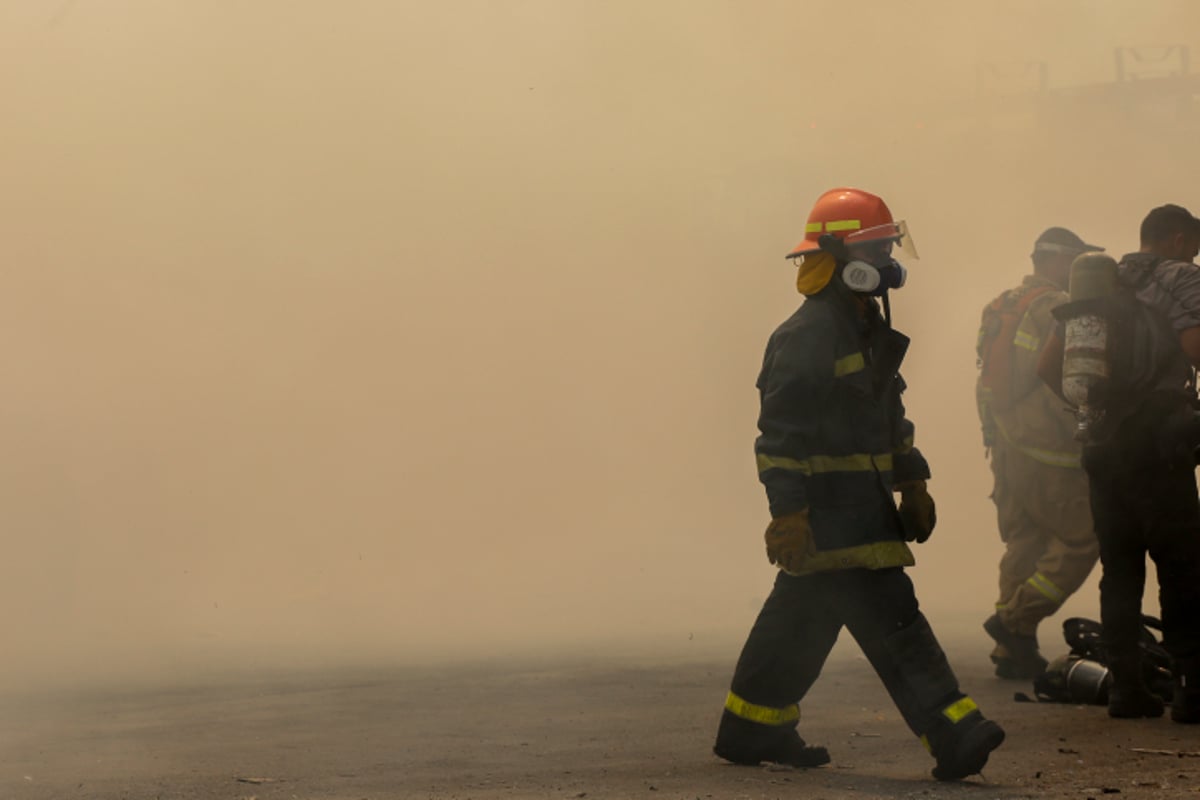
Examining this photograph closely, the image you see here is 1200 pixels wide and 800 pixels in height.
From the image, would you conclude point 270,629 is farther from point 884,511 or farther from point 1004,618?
point 884,511

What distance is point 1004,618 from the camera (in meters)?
5.96

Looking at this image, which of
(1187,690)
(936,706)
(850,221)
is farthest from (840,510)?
(1187,690)

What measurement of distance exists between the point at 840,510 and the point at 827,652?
38 cm

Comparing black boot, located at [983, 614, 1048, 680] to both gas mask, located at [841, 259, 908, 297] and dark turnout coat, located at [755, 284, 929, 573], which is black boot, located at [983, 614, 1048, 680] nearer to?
dark turnout coat, located at [755, 284, 929, 573]

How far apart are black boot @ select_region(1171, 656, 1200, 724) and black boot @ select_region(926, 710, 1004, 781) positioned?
4.10ft

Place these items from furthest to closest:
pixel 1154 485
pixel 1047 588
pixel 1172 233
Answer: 1. pixel 1047 588
2. pixel 1172 233
3. pixel 1154 485

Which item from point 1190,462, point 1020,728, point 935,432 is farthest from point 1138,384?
point 935,432

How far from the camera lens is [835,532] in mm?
3910

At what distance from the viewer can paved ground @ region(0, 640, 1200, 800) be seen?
378 centimetres

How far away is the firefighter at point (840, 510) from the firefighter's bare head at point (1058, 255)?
220cm

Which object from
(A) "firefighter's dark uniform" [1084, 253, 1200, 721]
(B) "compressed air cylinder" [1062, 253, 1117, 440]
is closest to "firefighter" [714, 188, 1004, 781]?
(B) "compressed air cylinder" [1062, 253, 1117, 440]

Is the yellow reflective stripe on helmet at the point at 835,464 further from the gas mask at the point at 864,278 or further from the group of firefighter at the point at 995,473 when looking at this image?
Result: the gas mask at the point at 864,278

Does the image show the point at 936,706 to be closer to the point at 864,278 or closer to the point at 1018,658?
the point at 864,278

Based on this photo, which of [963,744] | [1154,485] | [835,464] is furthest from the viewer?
[1154,485]
